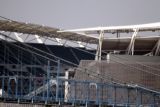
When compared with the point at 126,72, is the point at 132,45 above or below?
above

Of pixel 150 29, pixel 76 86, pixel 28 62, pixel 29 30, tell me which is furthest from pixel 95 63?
pixel 28 62

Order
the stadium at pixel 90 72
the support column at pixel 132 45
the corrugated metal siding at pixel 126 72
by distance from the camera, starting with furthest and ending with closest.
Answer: the support column at pixel 132 45, the corrugated metal siding at pixel 126 72, the stadium at pixel 90 72

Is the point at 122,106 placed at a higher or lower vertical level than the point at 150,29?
lower

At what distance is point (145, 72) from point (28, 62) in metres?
24.1

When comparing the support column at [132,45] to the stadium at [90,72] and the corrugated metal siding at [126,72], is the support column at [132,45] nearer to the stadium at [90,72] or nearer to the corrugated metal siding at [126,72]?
the stadium at [90,72]

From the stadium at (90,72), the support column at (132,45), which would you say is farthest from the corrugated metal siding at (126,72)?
the support column at (132,45)

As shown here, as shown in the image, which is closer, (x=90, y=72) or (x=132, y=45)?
(x=90, y=72)

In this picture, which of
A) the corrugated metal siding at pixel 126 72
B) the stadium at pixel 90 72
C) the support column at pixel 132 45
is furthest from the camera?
the support column at pixel 132 45

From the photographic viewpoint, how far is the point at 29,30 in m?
54.0

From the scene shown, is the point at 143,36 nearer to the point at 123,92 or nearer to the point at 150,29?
the point at 150,29

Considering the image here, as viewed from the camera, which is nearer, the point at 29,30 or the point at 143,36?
the point at 143,36

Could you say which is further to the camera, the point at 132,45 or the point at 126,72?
the point at 132,45

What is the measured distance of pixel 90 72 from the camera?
1703 inches

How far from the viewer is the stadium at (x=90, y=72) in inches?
1270
